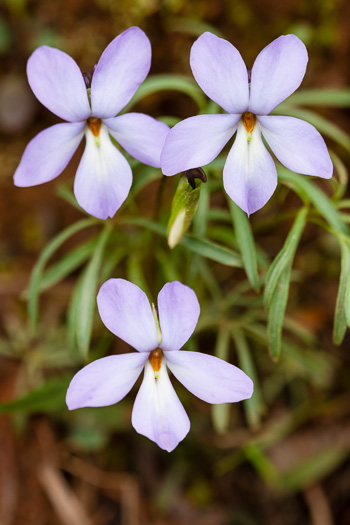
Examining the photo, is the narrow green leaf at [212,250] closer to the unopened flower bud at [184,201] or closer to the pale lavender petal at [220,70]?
the unopened flower bud at [184,201]

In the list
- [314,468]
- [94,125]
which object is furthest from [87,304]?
[314,468]

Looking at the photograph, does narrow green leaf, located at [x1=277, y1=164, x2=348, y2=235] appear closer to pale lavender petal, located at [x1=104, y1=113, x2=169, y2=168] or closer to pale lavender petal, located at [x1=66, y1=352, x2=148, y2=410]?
pale lavender petal, located at [x1=104, y1=113, x2=169, y2=168]

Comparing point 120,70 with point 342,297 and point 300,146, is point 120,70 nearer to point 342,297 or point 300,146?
point 300,146

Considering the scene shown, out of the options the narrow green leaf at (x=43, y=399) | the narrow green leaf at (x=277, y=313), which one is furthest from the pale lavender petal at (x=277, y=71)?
the narrow green leaf at (x=43, y=399)

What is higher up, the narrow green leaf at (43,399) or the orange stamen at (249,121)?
the orange stamen at (249,121)

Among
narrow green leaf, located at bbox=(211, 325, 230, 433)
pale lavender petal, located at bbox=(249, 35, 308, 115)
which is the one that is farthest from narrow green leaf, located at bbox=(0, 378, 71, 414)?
pale lavender petal, located at bbox=(249, 35, 308, 115)

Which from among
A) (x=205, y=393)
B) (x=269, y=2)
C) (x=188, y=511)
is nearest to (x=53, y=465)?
(x=188, y=511)

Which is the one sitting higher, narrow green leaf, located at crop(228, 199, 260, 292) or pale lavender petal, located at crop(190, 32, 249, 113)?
pale lavender petal, located at crop(190, 32, 249, 113)
